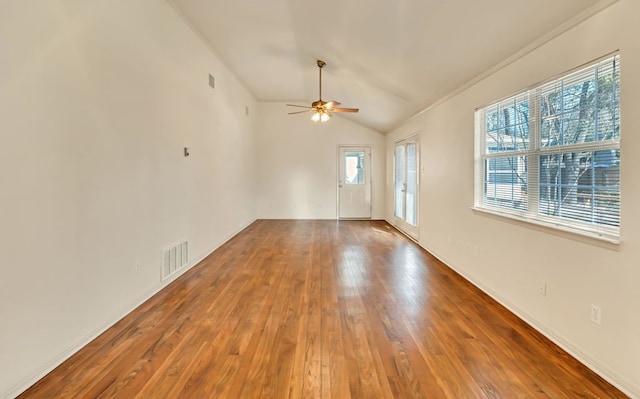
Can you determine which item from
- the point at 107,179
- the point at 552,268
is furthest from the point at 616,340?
the point at 107,179

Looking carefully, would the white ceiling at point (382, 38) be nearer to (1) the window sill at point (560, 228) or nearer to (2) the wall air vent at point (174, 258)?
(1) the window sill at point (560, 228)

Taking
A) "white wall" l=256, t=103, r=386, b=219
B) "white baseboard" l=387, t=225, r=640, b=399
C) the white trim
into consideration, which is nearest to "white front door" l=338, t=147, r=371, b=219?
"white wall" l=256, t=103, r=386, b=219

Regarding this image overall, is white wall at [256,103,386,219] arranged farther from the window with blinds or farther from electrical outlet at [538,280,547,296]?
electrical outlet at [538,280,547,296]

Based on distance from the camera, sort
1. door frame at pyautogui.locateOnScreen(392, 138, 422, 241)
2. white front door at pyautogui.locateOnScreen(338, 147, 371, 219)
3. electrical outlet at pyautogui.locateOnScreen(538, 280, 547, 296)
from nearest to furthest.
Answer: electrical outlet at pyautogui.locateOnScreen(538, 280, 547, 296)
door frame at pyautogui.locateOnScreen(392, 138, 422, 241)
white front door at pyautogui.locateOnScreen(338, 147, 371, 219)

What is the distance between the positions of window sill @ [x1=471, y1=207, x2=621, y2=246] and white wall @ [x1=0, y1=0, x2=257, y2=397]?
3560 mm

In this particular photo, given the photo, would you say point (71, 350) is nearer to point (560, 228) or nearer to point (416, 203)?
point (560, 228)

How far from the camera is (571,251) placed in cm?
220

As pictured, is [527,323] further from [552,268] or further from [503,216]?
[503,216]

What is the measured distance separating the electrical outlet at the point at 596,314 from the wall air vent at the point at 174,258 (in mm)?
3829

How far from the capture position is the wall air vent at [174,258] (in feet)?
11.4

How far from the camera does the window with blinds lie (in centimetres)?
198

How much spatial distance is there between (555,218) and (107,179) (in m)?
3.69

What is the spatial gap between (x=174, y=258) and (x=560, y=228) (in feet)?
12.7

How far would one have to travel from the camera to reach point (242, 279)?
12.3 ft
